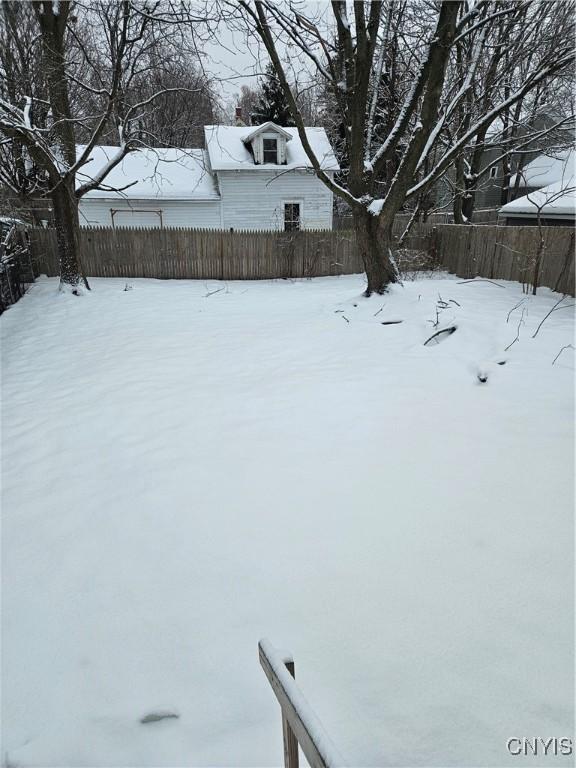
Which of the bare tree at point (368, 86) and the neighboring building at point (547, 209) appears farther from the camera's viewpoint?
the neighboring building at point (547, 209)

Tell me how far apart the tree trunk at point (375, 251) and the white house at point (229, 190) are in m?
11.1

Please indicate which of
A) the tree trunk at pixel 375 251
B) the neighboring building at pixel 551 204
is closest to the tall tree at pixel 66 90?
the tree trunk at pixel 375 251

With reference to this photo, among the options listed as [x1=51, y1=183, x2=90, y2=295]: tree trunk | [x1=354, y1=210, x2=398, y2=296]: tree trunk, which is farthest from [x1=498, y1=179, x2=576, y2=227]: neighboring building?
[x1=51, y1=183, x2=90, y2=295]: tree trunk

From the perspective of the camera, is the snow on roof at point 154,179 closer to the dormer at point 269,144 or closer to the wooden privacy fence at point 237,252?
the dormer at point 269,144

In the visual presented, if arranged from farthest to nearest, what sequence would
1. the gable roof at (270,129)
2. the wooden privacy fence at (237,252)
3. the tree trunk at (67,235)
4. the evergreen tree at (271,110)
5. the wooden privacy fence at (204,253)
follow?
the evergreen tree at (271,110), the gable roof at (270,129), the wooden privacy fence at (204,253), the wooden privacy fence at (237,252), the tree trunk at (67,235)

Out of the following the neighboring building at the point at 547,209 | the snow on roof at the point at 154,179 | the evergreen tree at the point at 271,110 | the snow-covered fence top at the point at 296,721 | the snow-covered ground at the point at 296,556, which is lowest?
the snow-covered ground at the point at 296,556

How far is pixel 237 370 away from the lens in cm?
588

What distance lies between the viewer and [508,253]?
10820 mm

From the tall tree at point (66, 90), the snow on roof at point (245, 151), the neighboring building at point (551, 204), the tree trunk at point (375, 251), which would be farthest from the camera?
the snow on roof at point (245, 151)

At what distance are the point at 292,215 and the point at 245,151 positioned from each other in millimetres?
3245

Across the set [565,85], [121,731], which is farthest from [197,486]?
[565,85]

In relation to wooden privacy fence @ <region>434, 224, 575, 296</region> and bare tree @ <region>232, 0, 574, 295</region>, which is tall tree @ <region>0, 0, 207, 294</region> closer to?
bare tree @ <region>232, 0, 574, 295</region>

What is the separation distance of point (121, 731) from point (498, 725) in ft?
5.14

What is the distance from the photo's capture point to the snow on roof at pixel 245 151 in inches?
716
